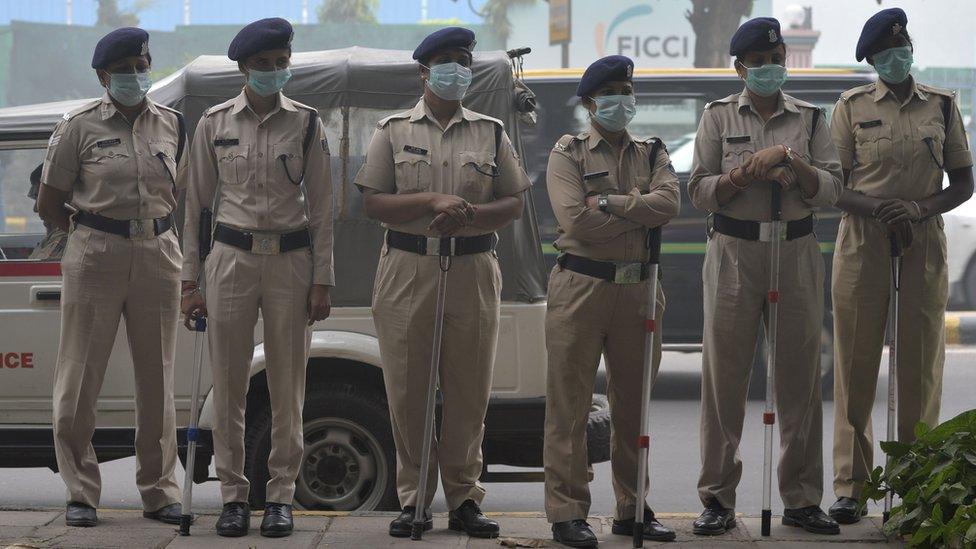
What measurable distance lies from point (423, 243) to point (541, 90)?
5642mm

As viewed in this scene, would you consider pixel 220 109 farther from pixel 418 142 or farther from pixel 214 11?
pixel 214 11

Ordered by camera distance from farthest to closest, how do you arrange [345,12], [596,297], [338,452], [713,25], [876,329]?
[345,12] < [713,25] < [338,452] < [876,329] < [596,297]

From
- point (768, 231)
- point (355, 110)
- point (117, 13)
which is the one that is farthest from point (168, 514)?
point (117, 13)

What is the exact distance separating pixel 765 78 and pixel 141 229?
8.86 feet

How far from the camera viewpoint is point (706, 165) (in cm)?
562

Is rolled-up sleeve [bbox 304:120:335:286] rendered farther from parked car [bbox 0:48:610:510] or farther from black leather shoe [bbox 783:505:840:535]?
black leather shoe [bbox 783:505:840:535]

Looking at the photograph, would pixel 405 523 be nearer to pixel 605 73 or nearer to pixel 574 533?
pixel 574 533

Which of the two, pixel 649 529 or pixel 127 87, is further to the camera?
pixel 127 87

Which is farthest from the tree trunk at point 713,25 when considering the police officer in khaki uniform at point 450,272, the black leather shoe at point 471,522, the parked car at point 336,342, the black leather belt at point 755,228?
the black leather shoe at point 471,522

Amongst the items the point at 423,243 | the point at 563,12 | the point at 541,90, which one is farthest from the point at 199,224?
the point at 563,12

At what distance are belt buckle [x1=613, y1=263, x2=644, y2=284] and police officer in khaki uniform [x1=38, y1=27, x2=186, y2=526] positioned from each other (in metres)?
1.92

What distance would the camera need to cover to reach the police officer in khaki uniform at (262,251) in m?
5.49

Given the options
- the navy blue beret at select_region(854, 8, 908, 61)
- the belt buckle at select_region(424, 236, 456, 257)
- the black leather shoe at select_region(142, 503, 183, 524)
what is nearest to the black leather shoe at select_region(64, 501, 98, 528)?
the black leather shoe at select_region(142, 503, 183, 524)

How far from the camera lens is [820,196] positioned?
543cm
